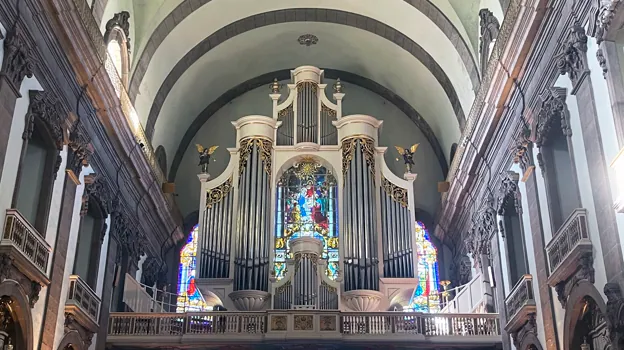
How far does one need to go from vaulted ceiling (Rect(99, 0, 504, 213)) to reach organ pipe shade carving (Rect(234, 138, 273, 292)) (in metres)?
2.91

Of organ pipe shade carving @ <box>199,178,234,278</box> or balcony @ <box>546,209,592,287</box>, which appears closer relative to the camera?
balcony @ <box>546,209,592,287</box>

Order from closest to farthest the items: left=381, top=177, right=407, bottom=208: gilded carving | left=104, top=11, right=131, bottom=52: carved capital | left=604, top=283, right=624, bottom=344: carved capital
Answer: left=604, top=283, right=624, bottom=344: carved capital < left=104, top=11, right=131, bottom=52: carved capital < left=381, top=177, right=407, bottom=208: gilded carving

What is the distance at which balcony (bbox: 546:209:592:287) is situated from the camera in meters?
12.3

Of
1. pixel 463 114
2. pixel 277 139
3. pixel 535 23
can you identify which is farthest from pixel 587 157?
pixel 277 139

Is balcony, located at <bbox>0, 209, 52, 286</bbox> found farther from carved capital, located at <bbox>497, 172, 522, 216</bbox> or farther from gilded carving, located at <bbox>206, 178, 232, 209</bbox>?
carved capital, located at <bbox>497, 172, 522, 216</bbox>

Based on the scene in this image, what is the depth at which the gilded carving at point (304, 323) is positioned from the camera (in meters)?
17.1

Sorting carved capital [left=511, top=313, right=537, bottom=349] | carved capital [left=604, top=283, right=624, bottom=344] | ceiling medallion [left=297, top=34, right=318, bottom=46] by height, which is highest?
ceiling medallion [left=297, top=34, right=318, bottom=46]

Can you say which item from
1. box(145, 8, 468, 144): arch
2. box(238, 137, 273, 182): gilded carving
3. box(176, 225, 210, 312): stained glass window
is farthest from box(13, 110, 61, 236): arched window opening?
box(176, 225, 210, 312): stained glass window

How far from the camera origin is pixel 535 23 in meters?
14.2

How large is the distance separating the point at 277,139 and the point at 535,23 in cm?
945

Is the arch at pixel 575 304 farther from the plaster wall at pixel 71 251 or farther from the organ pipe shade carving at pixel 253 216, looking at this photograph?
the plaster wall at pixel 71 251

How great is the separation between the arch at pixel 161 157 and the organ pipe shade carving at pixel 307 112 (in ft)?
13.8

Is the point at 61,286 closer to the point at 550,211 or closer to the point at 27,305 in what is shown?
the point at 27,305

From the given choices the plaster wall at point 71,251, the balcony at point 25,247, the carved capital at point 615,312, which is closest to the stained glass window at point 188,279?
the plaster wall at point 71,251
